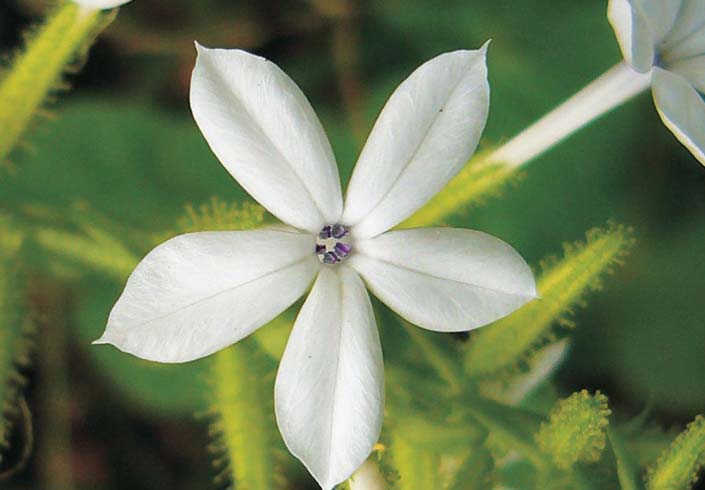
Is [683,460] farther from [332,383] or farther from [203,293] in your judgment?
[203,293]

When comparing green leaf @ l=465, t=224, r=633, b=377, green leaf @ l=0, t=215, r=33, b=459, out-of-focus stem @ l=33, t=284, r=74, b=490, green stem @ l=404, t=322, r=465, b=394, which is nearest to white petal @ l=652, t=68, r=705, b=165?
green leaf @ l=465, t=224, r=633, b=377

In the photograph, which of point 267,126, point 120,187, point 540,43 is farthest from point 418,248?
point 540,43

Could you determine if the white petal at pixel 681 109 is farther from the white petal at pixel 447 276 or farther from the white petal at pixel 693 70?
the white petal at pixel 447 276

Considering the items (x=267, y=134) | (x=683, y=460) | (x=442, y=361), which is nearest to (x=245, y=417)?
(x=442, y=361)

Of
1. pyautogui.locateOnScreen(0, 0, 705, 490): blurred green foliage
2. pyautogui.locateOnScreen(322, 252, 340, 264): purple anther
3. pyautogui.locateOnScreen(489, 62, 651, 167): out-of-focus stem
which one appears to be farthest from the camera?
pyautogui.locateOnScreen(0, 0, 705, 490): blurred green foliage

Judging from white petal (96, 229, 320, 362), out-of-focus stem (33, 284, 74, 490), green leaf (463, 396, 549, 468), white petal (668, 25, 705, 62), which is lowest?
green leaf (463, 396, 549, 468)

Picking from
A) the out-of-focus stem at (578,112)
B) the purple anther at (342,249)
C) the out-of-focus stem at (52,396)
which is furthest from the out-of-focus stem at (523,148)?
the out-of-focus stem at (52,396)

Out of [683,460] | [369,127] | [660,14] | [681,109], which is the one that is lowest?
[683,460]

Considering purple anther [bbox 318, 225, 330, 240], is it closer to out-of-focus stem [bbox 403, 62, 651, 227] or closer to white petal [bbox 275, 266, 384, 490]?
white petal [bbox 275, 266, 384, 490]
